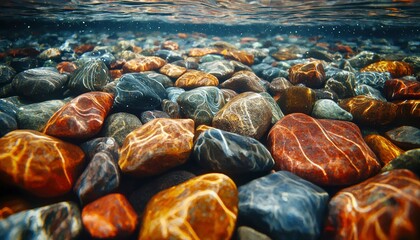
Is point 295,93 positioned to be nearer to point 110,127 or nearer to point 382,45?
point 110,127

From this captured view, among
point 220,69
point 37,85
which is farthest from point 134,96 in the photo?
point 220,69

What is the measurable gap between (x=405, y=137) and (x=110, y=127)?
5551mm

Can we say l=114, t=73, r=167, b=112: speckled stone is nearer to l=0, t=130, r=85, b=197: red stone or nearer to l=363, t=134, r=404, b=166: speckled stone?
l=0, t=130, r=85, b=197: red stone

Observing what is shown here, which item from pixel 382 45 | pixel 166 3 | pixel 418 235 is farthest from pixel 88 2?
pixel 382 45

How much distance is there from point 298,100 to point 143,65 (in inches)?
194

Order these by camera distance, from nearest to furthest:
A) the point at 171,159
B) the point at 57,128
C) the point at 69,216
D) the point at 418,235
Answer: the point at 418,235 → the point at 69,216 → the point at 171,159 → the point at 57,128

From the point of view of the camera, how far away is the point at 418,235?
5.99 ft

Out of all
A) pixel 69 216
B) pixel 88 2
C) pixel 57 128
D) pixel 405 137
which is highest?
pixel 88 2

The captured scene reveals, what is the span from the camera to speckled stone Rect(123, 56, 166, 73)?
21.8ft

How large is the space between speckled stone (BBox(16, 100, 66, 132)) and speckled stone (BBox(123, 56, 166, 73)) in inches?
113

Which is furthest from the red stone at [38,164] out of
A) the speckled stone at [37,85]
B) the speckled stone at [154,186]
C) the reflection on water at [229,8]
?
the reflection on water at [229,8]

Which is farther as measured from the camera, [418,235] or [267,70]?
[267,70]

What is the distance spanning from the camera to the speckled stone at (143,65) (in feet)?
21.8

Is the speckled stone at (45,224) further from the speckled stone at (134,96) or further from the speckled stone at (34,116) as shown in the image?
the speckled stone at (34,116)
